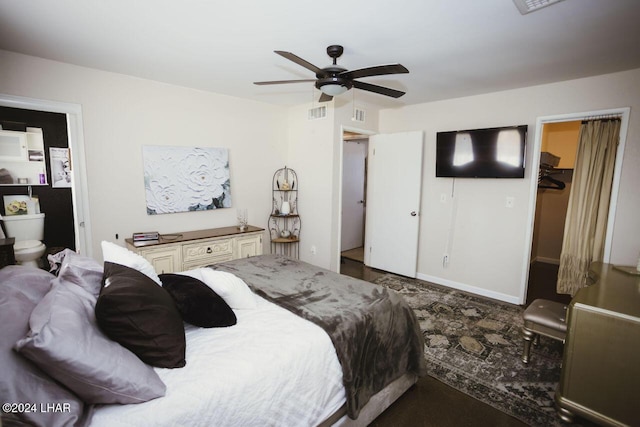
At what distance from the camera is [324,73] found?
7.51 feet

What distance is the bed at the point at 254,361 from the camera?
1.04 m

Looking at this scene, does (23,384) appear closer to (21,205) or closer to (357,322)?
(357,322)

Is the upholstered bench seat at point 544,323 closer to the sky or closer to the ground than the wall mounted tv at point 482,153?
closer to the ground

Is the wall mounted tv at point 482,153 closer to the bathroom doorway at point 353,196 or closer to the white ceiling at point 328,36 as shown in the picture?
the white ceiling at point 328,36

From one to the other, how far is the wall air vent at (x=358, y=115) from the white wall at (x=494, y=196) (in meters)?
0.45

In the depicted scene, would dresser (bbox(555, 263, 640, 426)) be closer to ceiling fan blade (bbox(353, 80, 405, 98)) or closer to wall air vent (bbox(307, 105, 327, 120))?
ceiling fan blade (bbox(353, 80, 405, 98))

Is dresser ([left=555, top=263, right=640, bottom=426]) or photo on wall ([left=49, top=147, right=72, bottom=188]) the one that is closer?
dresser ([left=555, top=263, right=640, bottom=426])

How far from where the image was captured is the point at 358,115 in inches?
173

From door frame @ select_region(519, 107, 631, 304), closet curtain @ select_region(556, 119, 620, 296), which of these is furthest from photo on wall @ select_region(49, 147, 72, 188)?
closet curtain @ select_region(556, 119, 620, 296)

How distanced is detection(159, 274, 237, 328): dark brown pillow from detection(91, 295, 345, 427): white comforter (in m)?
0.05

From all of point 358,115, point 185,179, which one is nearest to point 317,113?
point 358,115

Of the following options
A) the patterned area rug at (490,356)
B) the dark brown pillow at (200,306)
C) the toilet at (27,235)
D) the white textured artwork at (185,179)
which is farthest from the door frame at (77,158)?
the patterned area rug at (490,356)

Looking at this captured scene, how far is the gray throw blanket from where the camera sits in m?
1.68

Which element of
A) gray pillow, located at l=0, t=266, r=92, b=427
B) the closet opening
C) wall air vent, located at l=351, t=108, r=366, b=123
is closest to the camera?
gray pillow, located at l=0, t=266, r=92, b=427
